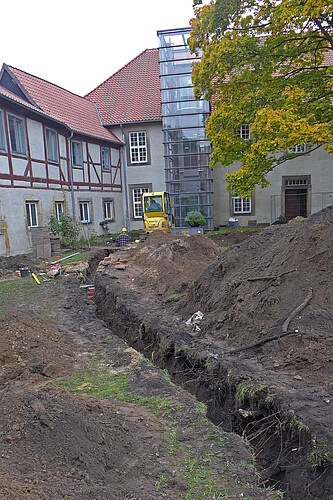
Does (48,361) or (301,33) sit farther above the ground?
(301,33)

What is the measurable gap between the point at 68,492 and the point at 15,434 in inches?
26.9

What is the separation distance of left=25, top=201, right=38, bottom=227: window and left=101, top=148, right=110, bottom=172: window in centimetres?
799

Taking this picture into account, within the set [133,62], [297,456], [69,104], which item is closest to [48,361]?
[297,456]

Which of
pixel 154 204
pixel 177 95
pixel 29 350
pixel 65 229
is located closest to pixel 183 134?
pixel 177 95

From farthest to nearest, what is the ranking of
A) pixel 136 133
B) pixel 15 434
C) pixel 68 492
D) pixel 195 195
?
pixel 136 133, pixel 195 195, pixel 15 434, pixel 68 492

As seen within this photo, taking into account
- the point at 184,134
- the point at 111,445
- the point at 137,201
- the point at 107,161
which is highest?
the point at 184,134

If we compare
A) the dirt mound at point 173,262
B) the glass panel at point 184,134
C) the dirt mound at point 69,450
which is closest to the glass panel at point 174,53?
the glass panel at point 184,134

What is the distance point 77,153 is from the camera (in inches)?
827

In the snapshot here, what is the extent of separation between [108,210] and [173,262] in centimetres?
1423

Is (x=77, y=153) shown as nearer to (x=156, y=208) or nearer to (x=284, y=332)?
(x=156, y=208)

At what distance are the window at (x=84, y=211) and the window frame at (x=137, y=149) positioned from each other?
5.49m

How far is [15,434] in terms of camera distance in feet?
9.25

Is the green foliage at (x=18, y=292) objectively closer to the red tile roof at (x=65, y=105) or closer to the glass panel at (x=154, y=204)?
the glass panel at (x=154, y=204)

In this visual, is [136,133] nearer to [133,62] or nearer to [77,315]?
[133,62]
